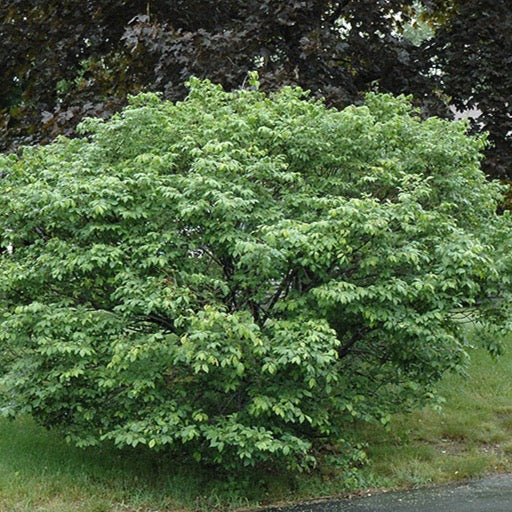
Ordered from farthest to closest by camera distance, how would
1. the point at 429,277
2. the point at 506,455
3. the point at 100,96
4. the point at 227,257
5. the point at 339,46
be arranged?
1. the point at 100,96
2. the point at 339,46
3. the point at 506,455
4. the point at 227,257
5. the point at 429,277

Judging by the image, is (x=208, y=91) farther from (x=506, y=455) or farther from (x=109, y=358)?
(x=506, y=455)

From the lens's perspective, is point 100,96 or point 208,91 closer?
point 208,91

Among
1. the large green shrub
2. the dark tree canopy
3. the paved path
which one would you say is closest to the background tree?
the dark tree canopy

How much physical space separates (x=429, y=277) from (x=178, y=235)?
6.20ft

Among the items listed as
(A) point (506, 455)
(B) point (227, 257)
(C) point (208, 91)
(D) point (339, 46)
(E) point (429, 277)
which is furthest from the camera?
(D) point (339, 46)

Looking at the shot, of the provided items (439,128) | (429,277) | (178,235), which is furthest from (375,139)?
(178,235)

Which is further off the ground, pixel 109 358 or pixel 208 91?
pixel 208 91

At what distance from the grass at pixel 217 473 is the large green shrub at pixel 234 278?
34 centimetres

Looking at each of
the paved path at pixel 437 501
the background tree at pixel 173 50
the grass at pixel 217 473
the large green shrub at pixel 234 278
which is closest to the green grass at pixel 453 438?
the grass at pixel 217 473

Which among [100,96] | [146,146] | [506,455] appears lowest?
[506,455]

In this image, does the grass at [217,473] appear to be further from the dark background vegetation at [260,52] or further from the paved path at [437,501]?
the dark background vegetation at [260,52]

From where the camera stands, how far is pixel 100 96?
36.7 feet

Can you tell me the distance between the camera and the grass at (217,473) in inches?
255

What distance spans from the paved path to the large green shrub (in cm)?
53
